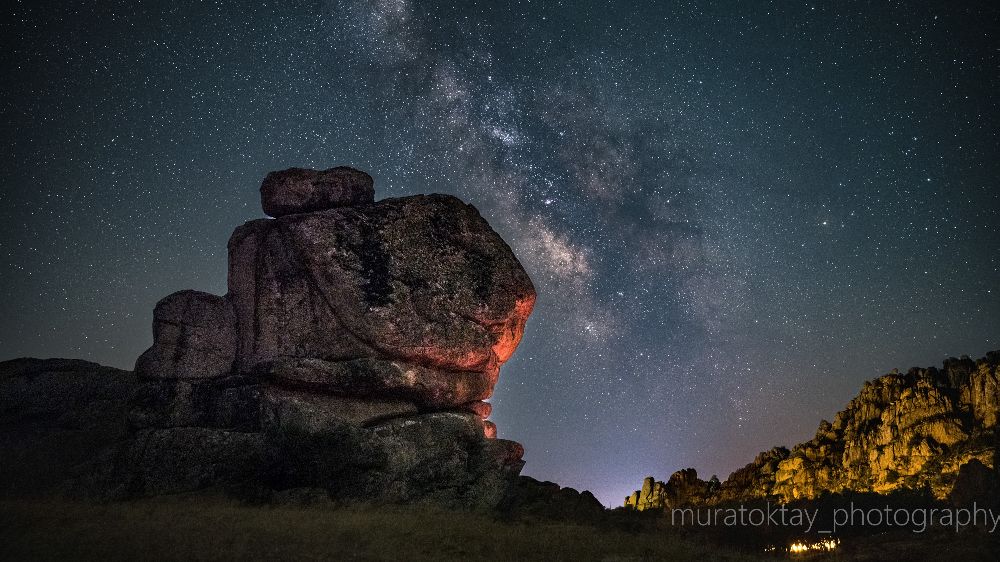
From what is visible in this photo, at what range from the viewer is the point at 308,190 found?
28.5 m

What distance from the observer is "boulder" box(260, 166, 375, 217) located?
28469mm

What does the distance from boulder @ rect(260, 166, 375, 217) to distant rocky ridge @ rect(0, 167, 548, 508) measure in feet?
0.24

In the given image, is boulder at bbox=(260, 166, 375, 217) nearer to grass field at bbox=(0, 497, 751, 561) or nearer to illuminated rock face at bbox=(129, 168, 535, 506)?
illuminated rock face at bbox=(129, 168, 535, 506)

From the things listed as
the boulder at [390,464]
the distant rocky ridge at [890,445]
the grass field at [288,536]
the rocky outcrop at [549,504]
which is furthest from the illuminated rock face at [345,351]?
the distant rocky ridge at [890,445]

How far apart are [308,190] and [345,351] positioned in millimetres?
8474

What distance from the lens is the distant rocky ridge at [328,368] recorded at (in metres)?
23.3

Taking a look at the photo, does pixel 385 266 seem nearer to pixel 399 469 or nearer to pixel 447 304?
pixel 447 304

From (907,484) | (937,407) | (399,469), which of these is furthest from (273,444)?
(937,407)

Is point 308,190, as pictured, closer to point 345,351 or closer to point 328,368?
point 345,351

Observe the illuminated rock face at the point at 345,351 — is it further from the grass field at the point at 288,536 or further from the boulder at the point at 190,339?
the grass field at the point at 288,536

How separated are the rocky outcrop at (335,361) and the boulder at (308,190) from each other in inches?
2.7

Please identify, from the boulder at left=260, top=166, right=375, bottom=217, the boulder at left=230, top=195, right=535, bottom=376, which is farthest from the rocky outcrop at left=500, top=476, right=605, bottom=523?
the boulder at left=260, top=166, right=375, bottom=217

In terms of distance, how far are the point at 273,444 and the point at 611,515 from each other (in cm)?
1510

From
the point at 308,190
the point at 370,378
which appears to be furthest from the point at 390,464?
the point at 308,190
